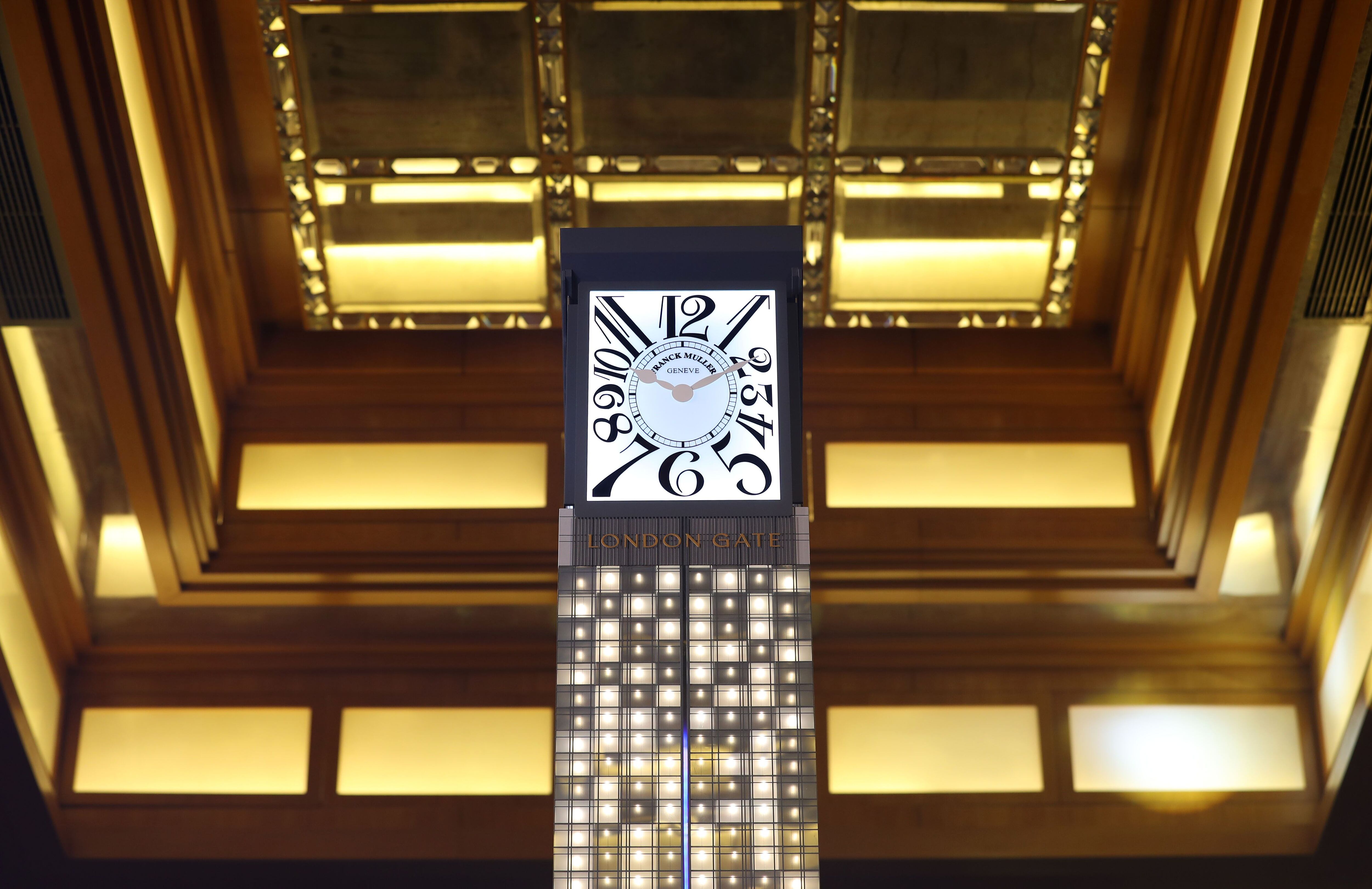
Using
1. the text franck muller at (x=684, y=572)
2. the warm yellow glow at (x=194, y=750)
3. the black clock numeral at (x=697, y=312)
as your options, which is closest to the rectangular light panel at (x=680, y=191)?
the text franck muller at (x=684, y=572)

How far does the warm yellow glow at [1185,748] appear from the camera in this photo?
16.1 feet

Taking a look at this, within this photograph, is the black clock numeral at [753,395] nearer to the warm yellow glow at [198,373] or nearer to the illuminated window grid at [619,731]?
the illuminated window grid at [619,731]

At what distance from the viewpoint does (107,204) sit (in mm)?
4105

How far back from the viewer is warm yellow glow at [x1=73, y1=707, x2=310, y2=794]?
493 centimetres

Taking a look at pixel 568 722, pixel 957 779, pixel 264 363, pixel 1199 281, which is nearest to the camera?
pixel 568 722

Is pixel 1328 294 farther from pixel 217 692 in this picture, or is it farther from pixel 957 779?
pixel 217 692

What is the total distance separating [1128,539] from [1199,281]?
1.08m

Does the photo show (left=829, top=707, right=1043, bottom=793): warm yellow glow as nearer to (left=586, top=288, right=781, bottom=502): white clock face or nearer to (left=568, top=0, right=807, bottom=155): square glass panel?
(left=586, top=288, right=781, bottom=502): white clock face

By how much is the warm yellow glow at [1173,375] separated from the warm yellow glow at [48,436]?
4.25 m

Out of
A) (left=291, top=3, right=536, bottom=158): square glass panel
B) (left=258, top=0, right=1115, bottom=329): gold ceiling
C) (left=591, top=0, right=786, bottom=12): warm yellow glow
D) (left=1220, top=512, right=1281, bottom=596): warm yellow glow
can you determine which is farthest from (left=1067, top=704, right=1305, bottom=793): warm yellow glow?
(left=291, top=3, right=536, bottom=158): square glass panel

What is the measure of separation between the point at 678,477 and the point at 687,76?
2.10m

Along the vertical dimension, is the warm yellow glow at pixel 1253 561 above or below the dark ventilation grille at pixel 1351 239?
below

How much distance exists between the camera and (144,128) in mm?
4305

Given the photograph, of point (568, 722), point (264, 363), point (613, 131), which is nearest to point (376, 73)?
point (613, 131)
